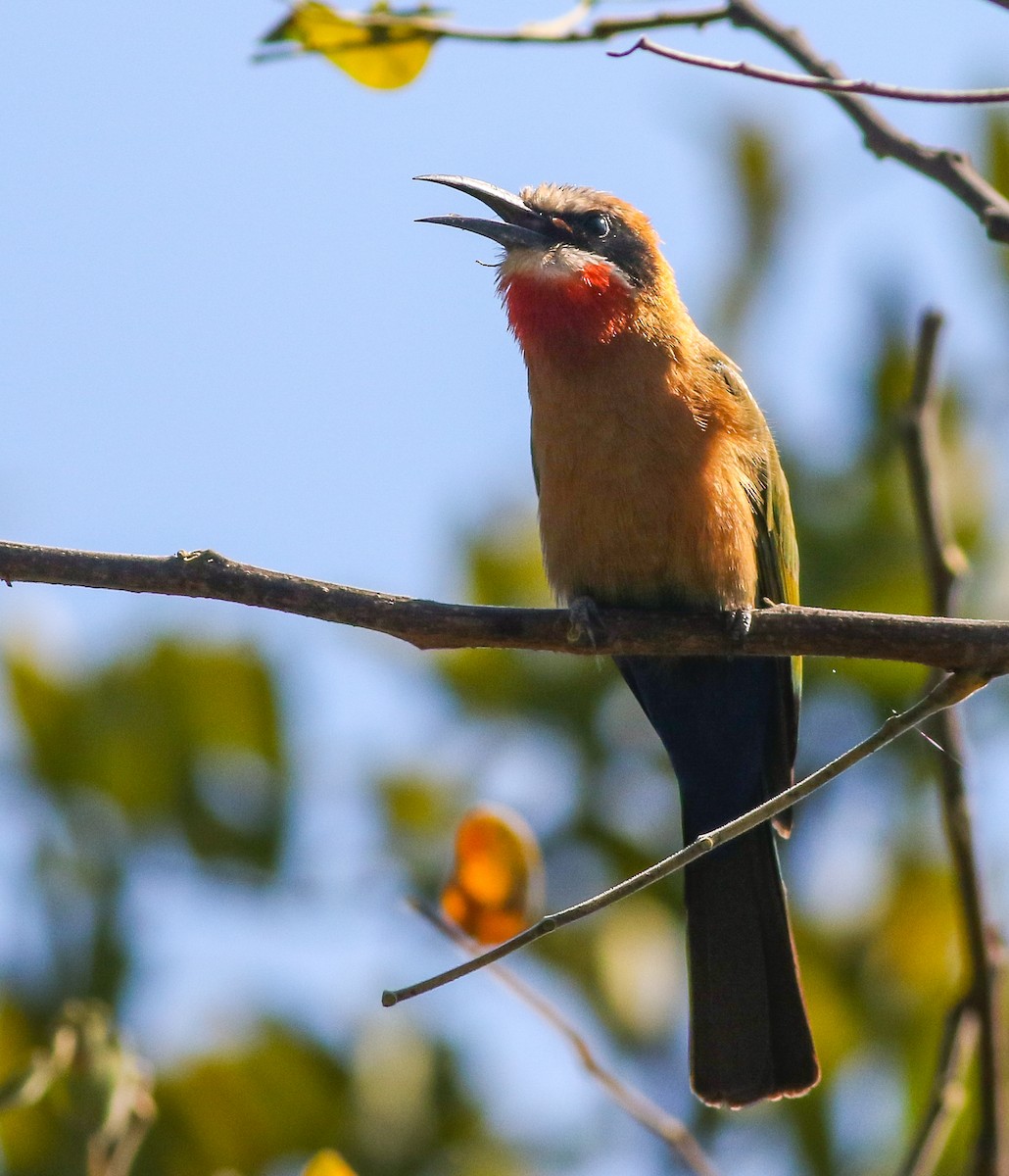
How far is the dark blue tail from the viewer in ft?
12.0

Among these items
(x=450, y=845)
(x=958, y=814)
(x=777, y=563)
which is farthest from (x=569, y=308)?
(x=958, y=814)

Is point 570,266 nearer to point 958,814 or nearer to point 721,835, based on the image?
point 958,814

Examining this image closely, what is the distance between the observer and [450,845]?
424cm

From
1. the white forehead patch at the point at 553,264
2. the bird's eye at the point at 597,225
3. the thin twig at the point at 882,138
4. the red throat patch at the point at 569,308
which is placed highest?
the thin twig at the point at 882,138

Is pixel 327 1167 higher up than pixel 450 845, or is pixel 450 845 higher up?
pixel 327 1167

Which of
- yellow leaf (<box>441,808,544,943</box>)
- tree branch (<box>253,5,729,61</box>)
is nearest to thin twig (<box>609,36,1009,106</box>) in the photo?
tree branch (<box>253,5,729,61</box>)

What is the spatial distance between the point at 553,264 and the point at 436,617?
1.66 meters

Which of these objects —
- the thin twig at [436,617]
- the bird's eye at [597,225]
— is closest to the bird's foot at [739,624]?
the thin twig at [436,617]

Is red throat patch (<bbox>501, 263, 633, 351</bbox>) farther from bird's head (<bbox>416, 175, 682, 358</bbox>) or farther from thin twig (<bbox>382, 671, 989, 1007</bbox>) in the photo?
thin twig (<bbox>382, 671, 989, 1007</bbox>)

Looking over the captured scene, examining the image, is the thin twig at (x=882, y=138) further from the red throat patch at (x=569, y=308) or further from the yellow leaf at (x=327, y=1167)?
the yellow leaf at (x=327, y=1167)

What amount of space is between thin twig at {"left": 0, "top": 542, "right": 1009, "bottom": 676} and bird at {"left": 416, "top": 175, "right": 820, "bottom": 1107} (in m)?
0.70

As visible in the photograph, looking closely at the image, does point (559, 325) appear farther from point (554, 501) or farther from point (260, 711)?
point (260, 711)

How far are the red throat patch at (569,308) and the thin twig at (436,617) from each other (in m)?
1.31

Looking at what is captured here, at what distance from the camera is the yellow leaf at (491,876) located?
9.21 ft
